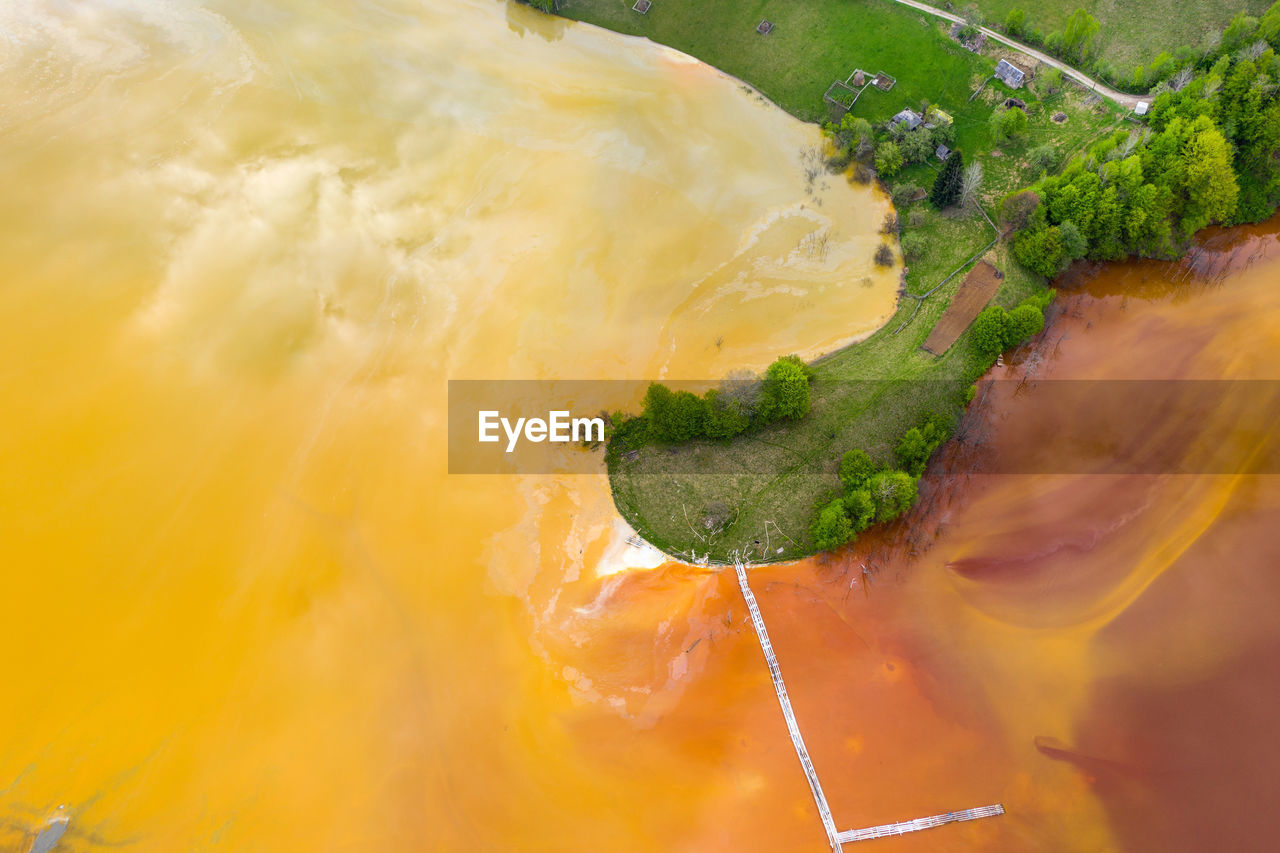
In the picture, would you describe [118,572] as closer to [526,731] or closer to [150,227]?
[150,227]

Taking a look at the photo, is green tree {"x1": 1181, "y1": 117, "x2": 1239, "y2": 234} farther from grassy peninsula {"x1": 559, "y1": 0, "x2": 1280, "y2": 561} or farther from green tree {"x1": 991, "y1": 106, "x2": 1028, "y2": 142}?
green tree {"x1": 991, "y1": 106, "x2": 1028, "y2": 142}

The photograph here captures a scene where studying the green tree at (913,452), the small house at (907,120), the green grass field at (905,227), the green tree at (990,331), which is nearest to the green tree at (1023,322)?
the green tree at (990,331)

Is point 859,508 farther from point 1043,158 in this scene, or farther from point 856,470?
point 1043,158

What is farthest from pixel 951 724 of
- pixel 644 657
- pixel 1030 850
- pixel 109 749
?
pixel 109 749

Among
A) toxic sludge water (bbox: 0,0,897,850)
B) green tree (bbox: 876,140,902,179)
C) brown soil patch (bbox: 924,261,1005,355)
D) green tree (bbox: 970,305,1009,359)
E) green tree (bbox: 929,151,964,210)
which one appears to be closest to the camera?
toxic sludge water (bbox: 0,0,897,850)

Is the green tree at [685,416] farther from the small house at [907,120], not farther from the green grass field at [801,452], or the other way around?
the small house at [907,120]

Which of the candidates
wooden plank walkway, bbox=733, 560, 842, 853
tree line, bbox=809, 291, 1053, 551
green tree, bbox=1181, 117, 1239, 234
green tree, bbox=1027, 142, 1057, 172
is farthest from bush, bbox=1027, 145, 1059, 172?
wooden plank walkway, bbox=733, 560, 842, 853
